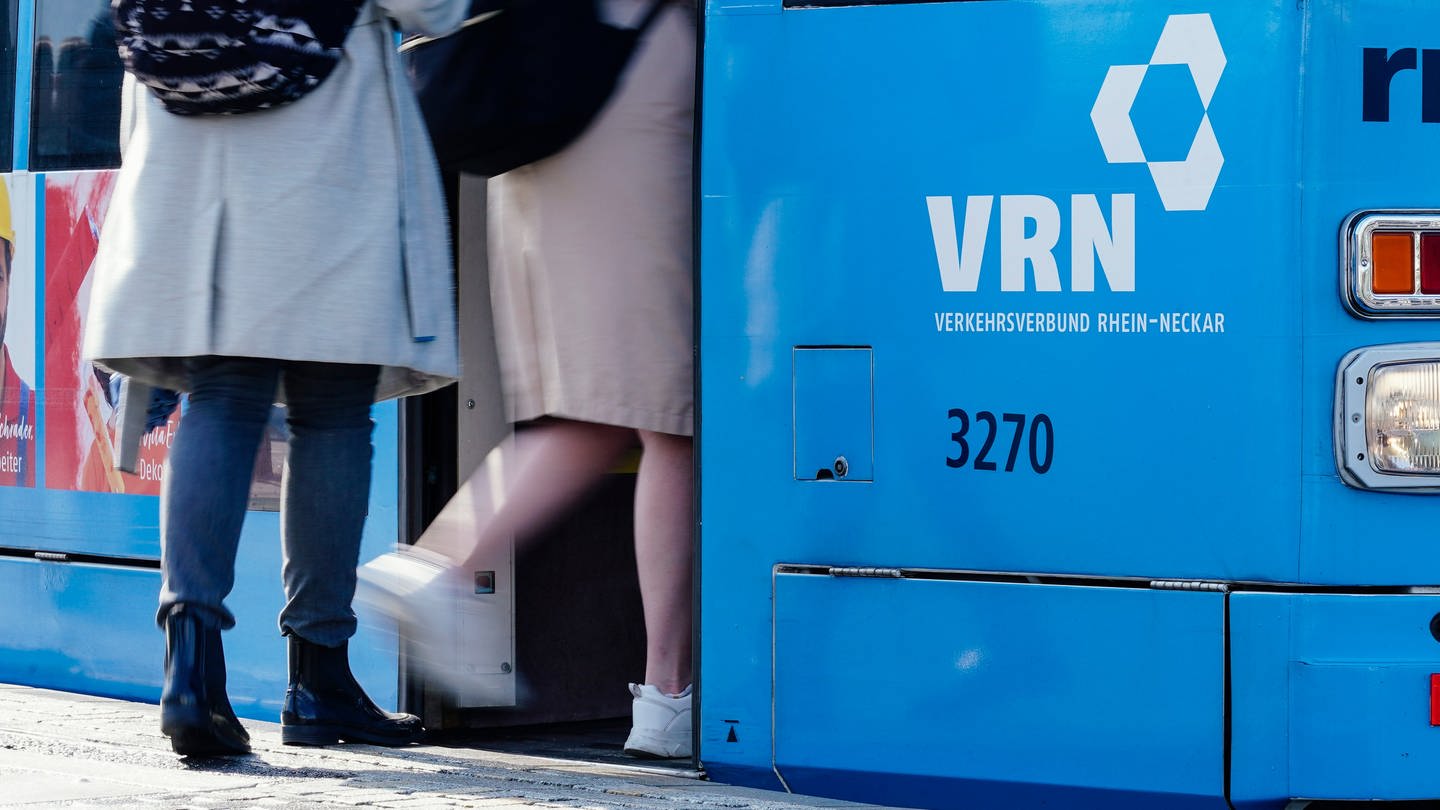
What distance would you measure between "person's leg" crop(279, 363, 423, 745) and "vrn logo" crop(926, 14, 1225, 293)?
45.6 inches

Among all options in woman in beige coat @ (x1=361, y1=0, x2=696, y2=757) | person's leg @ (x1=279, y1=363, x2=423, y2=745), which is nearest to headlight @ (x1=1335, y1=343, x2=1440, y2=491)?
woman in beige coat @ (x1=361, y1=0, x2=696, y2=757)

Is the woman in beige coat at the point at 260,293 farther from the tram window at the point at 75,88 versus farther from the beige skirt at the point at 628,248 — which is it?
the tram window at the point at 75,88

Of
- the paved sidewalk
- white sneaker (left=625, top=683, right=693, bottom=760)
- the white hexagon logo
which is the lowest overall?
the paved sidewalk

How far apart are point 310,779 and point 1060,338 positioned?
1420 mm

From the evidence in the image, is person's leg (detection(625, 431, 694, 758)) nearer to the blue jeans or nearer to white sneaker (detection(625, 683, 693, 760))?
white sneaker (detection(625, 683, 693, 760))

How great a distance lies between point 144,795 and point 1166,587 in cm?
Answer: 162

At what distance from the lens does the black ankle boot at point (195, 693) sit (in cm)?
322

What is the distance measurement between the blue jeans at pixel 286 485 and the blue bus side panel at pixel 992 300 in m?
0.72

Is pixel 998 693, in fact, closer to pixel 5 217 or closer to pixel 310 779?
pixel 310 779

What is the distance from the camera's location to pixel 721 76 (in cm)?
320

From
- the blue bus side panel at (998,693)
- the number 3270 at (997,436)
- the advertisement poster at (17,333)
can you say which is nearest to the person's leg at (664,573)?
the blue bus side panel at (998,693)

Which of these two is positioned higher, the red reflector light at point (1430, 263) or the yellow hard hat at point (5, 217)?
the yellow hard hat at point (5, 217)

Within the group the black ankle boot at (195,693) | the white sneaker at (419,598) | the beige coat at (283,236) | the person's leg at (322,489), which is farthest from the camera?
the white sneaker at (419,598)

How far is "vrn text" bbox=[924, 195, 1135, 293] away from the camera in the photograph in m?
2.94
